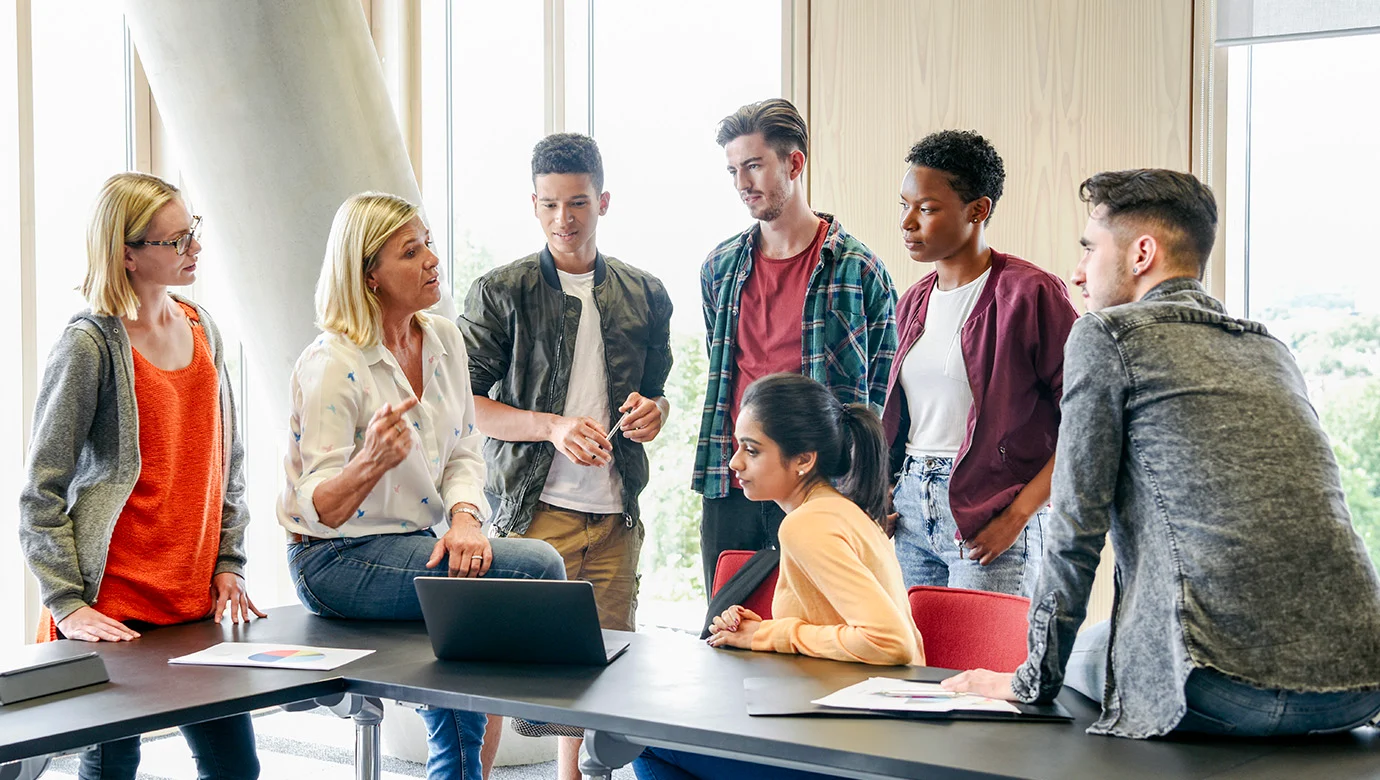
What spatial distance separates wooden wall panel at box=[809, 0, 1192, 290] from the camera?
408 cm

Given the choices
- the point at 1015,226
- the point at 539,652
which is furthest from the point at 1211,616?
the point at 1015,226

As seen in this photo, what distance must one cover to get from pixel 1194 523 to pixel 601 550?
195 cm

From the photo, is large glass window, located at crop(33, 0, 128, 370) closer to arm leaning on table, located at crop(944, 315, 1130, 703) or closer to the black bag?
the black bag

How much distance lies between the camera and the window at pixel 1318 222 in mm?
3873

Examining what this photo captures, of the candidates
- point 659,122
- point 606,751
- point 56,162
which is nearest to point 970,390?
point 606,751

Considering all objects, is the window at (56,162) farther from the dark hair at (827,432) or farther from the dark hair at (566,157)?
the dark hair at (827,432)

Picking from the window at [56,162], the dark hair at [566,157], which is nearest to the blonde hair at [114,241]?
the dark hair at [566,157]

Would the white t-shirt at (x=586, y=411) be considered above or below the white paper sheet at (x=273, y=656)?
above

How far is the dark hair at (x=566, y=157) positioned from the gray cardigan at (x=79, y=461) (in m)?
1.25

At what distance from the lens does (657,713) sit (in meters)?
1.89

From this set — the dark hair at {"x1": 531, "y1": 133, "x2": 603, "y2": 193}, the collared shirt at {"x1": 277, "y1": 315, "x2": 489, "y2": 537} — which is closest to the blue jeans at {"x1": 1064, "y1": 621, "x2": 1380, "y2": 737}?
the collared shirt at {"x1": 277, "y1": 315, "x2": 489, "y2": 537}

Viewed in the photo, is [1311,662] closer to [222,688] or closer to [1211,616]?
[1211,616]

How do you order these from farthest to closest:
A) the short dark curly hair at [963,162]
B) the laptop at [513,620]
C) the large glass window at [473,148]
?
the large glass window at [473,148] → the short dark curly hair at [963,162] → the laptop at [513,620]

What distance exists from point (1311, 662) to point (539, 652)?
1.26 m
